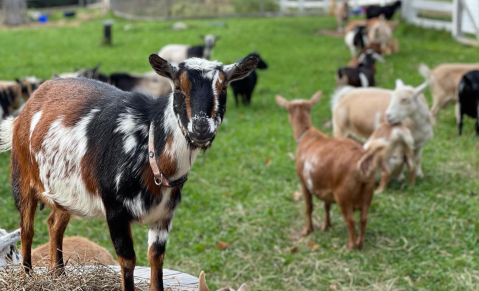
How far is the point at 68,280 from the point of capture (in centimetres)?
Result: 363

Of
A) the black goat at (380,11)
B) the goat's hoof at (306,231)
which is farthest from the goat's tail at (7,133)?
the black goat at (380,11)

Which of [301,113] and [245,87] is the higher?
[301,113]

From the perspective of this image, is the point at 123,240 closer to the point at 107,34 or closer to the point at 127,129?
the point at 127,129

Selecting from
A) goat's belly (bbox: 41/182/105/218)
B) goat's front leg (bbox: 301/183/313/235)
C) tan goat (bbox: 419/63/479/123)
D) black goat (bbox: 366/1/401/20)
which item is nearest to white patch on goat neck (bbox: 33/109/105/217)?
goat's belly (bbox: 41/182/105/218)

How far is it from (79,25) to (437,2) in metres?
15.3

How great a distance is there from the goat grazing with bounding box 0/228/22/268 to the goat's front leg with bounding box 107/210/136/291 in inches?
42.9

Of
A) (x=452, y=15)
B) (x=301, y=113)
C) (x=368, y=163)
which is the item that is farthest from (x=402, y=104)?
(x=452, y=15)

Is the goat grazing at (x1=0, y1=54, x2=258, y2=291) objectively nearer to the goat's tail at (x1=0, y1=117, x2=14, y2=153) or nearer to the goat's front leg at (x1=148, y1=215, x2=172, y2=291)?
the goat's front leg at (x1=148, y1=215, x2=172, y2=291)

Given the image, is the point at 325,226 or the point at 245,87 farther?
the point at 245,87

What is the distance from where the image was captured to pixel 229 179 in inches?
324

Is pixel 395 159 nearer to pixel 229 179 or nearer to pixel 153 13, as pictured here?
pixel 229 179

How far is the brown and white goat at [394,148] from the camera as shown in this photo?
24.7 feet

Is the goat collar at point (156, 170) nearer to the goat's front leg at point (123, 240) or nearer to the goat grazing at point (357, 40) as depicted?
the goat's front leg at point (123, 240)

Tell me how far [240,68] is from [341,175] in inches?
129
